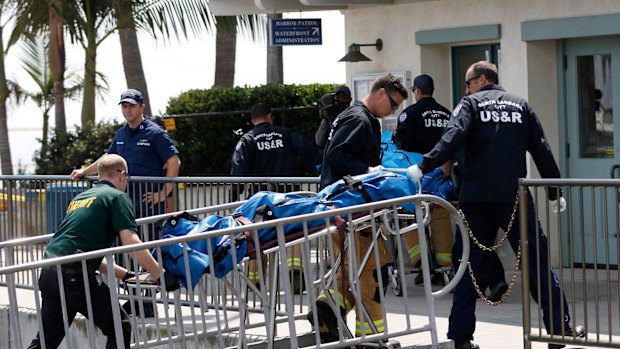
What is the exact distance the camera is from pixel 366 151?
9.22m

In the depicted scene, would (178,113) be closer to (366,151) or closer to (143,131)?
(143,131)

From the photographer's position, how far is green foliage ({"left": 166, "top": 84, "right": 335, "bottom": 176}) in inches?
795

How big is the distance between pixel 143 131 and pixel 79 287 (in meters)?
3.83

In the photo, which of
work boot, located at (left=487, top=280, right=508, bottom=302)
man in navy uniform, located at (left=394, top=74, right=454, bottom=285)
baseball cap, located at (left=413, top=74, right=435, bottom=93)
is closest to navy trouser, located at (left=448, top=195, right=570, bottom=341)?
work boot, located at (left=487, top=280, right=508, bottom=302)

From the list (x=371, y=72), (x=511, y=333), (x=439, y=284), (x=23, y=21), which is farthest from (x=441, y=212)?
(x=23, y=21)

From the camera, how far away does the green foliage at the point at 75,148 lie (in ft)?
73.2

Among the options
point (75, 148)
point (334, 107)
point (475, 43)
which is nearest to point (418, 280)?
point (334, 107)

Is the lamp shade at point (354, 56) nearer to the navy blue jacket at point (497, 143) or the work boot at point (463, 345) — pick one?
the navy blue jacket at point (497, 143)

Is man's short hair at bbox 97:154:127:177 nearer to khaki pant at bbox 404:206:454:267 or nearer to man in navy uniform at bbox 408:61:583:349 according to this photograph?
man in navy uniform at bbox 408:61:583:349

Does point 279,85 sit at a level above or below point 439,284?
above

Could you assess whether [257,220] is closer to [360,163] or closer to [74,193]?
[360,163]

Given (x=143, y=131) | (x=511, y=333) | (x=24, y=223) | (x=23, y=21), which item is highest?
(x=23, y=21)

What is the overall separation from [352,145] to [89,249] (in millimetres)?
1991

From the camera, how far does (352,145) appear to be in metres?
9.12
